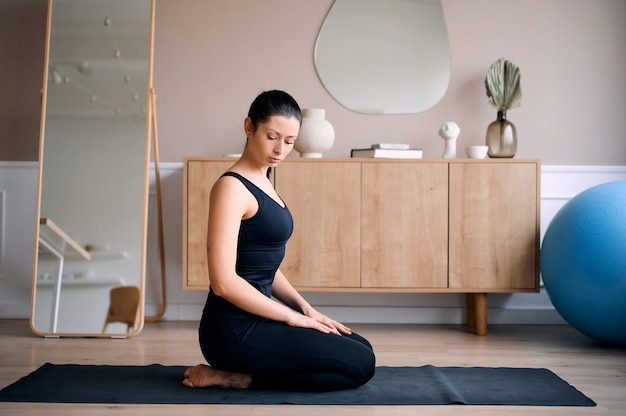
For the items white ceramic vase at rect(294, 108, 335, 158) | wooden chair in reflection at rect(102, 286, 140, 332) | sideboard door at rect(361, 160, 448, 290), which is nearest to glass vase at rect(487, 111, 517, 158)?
sideboard door at rect(361, 160, 448, 290)

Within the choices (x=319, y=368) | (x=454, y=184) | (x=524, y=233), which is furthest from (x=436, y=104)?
(x=319, y=368)

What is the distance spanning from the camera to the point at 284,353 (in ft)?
7.47

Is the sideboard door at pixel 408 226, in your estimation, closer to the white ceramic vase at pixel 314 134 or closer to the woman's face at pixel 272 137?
the white ceramic vase at pixel 314 134

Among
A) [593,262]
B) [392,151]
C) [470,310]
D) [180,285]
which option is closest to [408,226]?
[392,151]

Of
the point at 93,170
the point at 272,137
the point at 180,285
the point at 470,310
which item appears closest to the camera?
the point at 272,137

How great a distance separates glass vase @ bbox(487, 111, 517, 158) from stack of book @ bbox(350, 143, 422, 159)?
16.3 inches

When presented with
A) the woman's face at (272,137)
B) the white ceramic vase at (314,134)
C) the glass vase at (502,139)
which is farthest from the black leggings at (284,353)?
the glass vase at (502,139)

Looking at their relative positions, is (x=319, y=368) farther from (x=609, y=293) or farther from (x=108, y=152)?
(x=108, y=152)

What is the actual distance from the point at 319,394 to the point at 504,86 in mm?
2230

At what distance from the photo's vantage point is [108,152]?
3.68 meters

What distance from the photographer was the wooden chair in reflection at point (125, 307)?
3.53 m

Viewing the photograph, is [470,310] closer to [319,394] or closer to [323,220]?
[323,220]

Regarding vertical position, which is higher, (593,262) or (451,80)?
(451,80)

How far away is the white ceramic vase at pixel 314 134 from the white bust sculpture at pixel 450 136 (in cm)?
61
